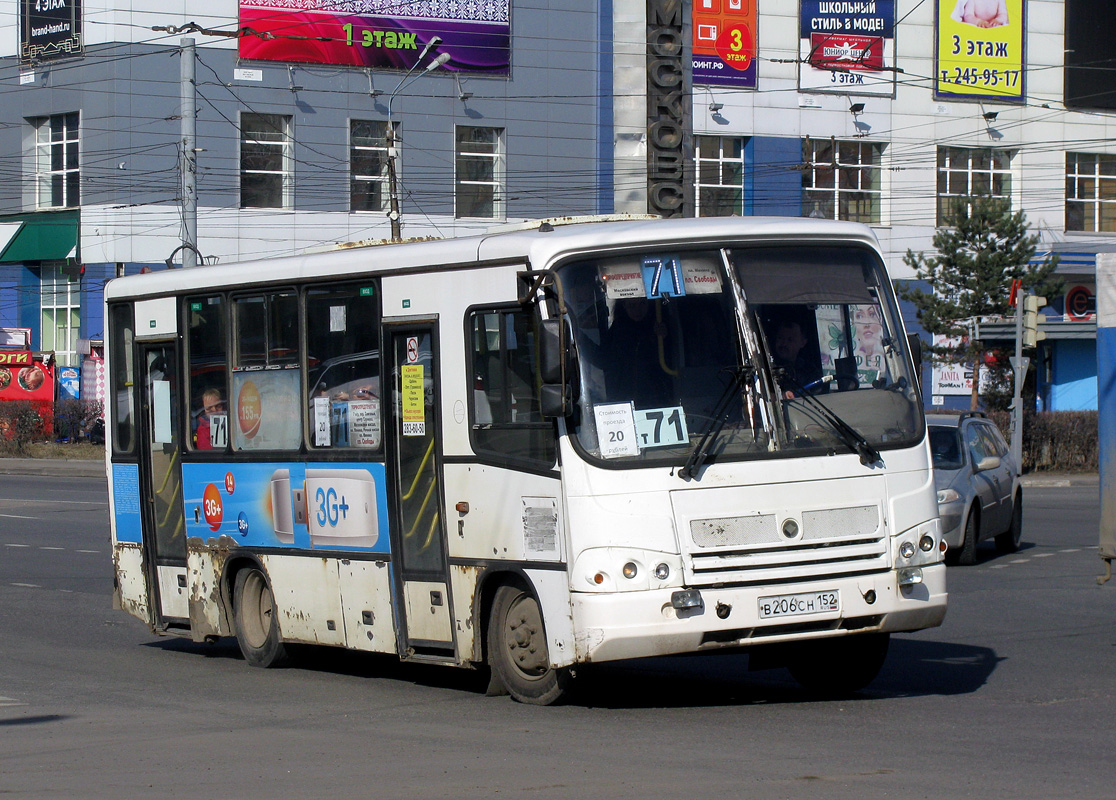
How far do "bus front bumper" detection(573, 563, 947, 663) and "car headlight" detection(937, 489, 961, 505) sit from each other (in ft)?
28.7

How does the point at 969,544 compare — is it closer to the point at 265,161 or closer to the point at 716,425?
the point at 716,425

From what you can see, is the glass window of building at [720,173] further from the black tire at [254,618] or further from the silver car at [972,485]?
the black tire at [254,618]

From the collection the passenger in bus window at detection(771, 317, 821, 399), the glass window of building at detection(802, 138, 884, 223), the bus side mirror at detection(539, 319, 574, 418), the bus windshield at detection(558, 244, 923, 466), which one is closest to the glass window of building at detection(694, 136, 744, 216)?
the glass window of building at detection(802, 138, 884, 223)

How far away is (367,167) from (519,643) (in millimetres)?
41289

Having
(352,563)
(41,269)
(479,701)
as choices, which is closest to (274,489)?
(352,563)

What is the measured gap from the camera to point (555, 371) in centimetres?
816

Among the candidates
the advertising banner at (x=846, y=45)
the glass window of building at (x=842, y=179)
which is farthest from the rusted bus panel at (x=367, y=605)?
the advertising banner at (x=846, y=45)

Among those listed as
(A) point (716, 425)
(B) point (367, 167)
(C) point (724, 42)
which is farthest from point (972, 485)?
(C) point (724, 42)

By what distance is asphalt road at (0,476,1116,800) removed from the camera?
6.85 metres

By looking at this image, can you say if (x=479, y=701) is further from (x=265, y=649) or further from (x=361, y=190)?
(x=361, y=190)

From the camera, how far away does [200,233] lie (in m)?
46.5

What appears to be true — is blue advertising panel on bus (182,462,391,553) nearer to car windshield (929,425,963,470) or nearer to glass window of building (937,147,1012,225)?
car windshield (929,425,963,470)

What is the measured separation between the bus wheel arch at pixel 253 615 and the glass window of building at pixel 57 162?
127 ft

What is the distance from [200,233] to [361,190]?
528 cm
